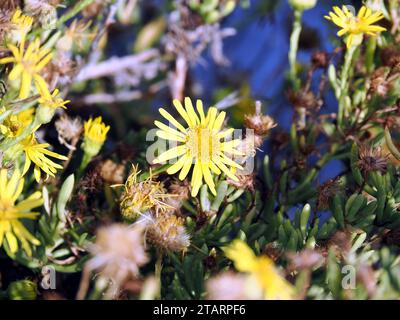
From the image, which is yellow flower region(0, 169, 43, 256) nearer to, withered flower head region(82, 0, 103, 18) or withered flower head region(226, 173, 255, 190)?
withered flower head region(226, 173, 255, 190)

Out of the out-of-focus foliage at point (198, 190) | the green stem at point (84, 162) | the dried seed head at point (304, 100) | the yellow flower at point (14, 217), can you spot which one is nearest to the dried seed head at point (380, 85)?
the out-of-focus foliage at point (198, 190)

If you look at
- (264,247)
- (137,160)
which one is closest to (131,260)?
(264,247)

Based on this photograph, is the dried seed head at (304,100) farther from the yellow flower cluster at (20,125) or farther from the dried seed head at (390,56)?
the yellow flower cluster at (20,125)

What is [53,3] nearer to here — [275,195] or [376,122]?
[275,195]

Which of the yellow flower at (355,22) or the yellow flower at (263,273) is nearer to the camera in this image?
the yellow flower at (263,273)

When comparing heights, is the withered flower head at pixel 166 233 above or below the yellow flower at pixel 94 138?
below

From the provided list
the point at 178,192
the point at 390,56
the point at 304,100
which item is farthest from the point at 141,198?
the point at 390,56
